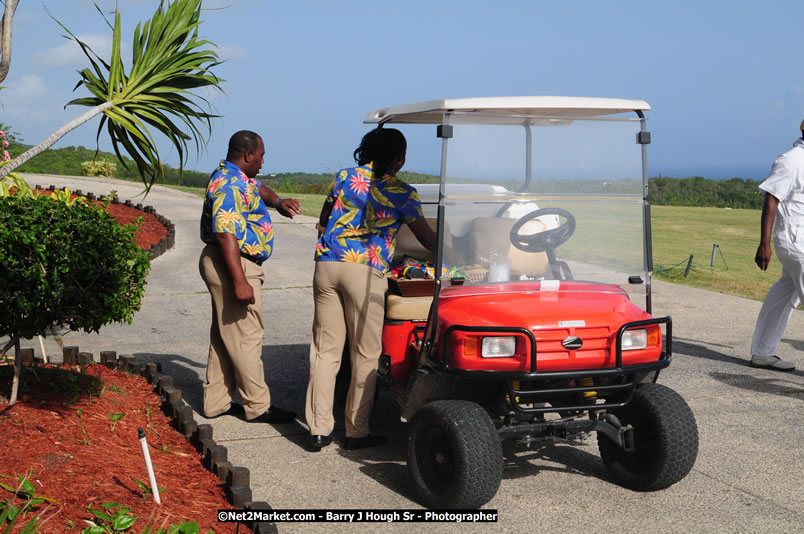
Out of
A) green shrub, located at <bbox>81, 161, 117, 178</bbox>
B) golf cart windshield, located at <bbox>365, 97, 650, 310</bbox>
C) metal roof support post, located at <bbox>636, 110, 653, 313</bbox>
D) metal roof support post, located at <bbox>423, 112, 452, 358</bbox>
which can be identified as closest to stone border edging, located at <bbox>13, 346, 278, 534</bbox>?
metal roof support post, located at <bbox>423, 112, 452, 358</bbox>

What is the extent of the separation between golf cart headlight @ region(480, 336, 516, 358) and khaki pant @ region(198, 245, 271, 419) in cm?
193

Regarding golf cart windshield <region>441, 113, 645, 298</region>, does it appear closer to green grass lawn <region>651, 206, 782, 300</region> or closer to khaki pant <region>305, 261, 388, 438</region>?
khaki pant <region>305, 261, 388, 438</region>

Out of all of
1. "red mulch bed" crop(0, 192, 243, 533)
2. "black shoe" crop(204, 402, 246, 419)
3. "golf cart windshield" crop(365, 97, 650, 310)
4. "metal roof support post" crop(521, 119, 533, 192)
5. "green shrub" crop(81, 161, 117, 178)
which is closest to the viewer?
"red mulch bed" crop(0, 192, 243, 533)

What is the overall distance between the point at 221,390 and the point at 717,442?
322 cm

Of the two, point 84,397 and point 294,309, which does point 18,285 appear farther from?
point 294,309

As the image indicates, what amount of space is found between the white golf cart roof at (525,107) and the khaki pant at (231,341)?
1.52 metres

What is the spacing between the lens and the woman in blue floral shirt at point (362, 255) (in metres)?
5.03

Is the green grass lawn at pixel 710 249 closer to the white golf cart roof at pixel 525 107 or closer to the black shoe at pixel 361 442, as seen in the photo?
the white golf cart roof at pixel 525 107

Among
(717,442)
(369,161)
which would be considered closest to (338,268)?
(369,161)

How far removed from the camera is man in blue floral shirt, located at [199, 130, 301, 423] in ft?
17.2

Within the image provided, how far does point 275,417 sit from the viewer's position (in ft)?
18.5

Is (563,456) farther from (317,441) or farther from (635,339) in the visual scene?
(317,441)

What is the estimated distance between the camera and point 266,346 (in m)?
7.82

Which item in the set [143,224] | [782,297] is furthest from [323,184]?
[782,297]
